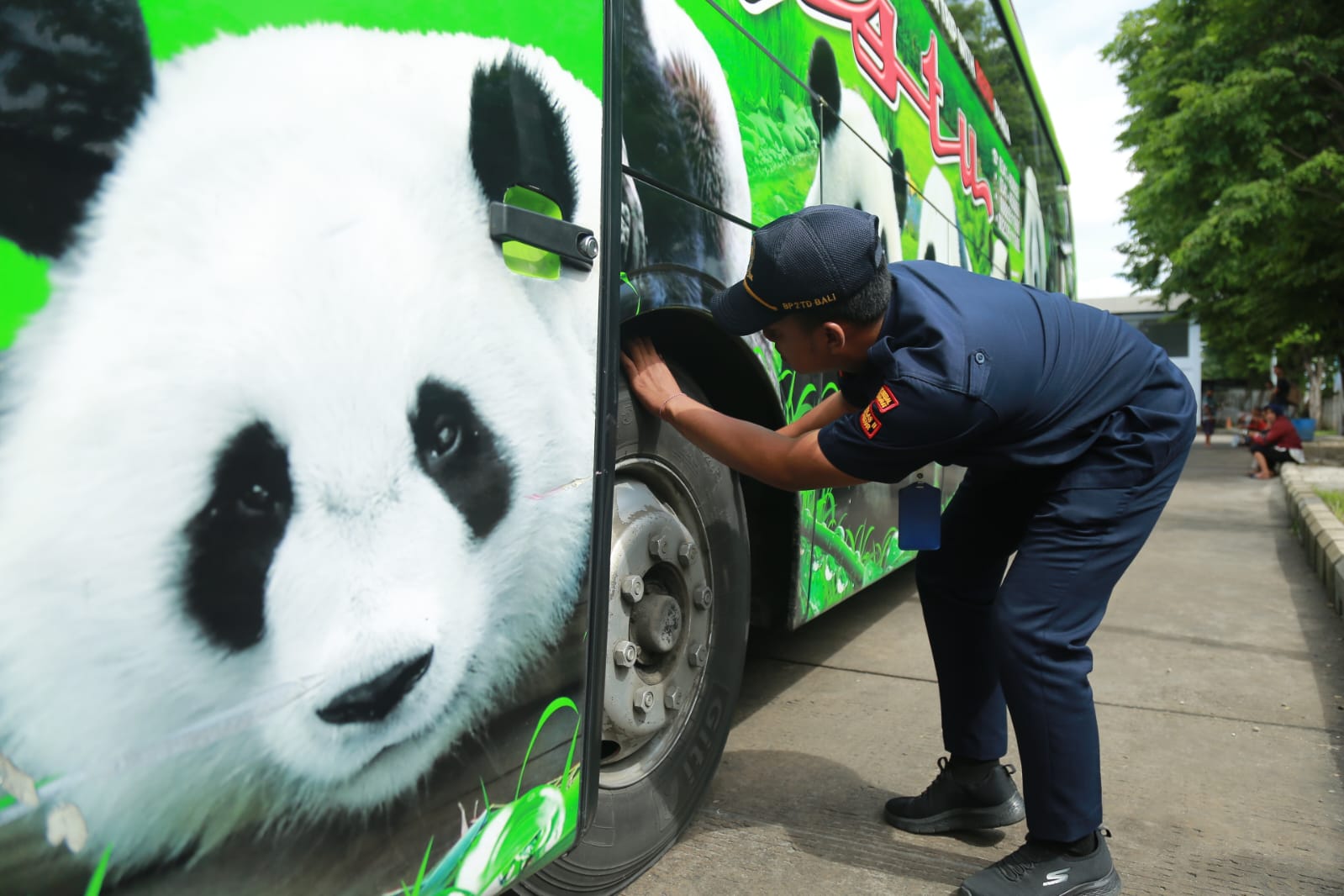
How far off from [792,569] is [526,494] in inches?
54.0

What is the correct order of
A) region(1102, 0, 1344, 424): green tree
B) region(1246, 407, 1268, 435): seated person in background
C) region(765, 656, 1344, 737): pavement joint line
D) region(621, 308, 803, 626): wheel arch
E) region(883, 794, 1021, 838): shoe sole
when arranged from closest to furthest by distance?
region(621, 308, 803, 626): wheel arch → region(883, 794, 1021, 838): shoe sole → region(765, 656, 1344, 737): pavement joint line → region(1102, 0, 1344, 424): green tree → region(1246, 407, 1268, 435): seated person in background

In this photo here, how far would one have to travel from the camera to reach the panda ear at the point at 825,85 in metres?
2.63

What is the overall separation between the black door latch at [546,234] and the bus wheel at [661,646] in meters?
0.38

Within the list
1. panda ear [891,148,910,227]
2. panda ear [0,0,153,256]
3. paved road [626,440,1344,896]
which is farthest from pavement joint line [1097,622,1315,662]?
panda ear [0,0,153,256]

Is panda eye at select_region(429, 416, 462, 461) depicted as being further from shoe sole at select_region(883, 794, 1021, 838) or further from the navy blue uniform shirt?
shoe sole at select_region(883, 794, 1021, 838)

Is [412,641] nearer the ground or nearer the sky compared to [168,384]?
nearer the ground

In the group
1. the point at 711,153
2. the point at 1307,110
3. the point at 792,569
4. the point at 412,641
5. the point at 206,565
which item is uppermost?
the point at 1307,110

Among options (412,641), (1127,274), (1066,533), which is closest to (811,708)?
(1066,533)

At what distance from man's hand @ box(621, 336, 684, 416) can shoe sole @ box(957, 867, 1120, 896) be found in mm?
1212

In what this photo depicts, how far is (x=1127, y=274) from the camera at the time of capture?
21812 mm

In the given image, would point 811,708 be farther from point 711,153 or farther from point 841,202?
point 711,153

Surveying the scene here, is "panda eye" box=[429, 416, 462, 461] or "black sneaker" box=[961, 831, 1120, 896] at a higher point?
"panda eye" box=[429, 416, 462, 461]

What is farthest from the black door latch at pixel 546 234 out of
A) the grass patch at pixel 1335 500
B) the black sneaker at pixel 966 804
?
the grass patch at pixel 1335 500

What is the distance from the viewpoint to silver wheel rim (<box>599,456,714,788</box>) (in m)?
1.85
